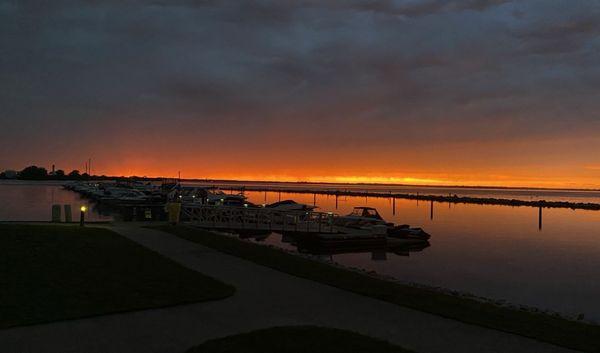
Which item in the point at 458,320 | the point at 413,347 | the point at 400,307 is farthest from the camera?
the point at 400,307

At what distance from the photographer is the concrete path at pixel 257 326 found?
7.29 metres

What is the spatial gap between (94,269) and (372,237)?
23150 millimetres

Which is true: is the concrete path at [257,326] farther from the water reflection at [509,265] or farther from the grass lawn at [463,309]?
the water reflection at [509,265]

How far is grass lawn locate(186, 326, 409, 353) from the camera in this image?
687cm

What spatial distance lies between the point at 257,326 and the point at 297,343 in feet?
4.47

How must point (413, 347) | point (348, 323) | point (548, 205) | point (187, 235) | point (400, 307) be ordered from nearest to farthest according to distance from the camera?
1. point (413, 347)
2. point (348, 323)
3. point (400, 307)
4. point (187, 235)
5. point (548, 205)

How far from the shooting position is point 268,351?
679cm

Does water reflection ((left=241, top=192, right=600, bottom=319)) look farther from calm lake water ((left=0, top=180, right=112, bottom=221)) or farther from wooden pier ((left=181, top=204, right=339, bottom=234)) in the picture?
calm lake water ((left=0, top=180, right=112, bottom=221))

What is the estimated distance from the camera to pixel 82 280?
11.1 metres

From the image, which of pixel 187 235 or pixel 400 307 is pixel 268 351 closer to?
pixel 400 307

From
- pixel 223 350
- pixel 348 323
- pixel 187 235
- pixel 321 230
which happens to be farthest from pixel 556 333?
pixel 321 230

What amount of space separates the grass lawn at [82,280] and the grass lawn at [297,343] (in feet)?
9.62

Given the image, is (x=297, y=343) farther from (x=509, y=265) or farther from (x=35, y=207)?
(x=35, y=207)

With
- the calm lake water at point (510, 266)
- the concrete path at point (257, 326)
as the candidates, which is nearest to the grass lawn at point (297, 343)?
the concrete path at point (257, 326)
